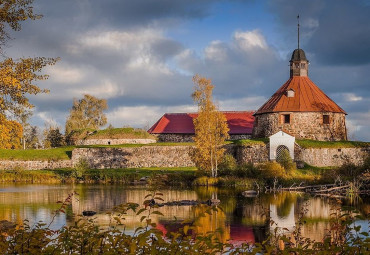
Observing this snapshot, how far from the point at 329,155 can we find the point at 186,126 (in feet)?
63.5

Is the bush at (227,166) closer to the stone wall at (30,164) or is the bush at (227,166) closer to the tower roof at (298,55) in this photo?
the tower roof at (298,55)

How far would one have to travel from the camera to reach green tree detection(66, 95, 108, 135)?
75500mm

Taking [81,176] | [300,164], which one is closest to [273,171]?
[300,164]

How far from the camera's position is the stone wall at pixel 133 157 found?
51000 millimetres

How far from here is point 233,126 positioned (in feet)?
191

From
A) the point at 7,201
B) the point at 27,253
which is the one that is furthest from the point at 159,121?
the point at 27,253

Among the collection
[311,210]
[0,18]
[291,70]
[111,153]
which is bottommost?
[311,210]

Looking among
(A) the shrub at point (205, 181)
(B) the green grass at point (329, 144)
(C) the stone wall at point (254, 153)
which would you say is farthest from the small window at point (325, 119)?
(A) the shrub at point (205, 181)

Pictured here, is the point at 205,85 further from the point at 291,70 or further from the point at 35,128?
the point at 35,128

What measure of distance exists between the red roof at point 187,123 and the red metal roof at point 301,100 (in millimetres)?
7751

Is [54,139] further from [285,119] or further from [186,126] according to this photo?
[285,119]

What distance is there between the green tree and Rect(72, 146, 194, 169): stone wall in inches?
958

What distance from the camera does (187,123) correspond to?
59062mm

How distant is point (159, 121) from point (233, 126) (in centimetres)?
924
